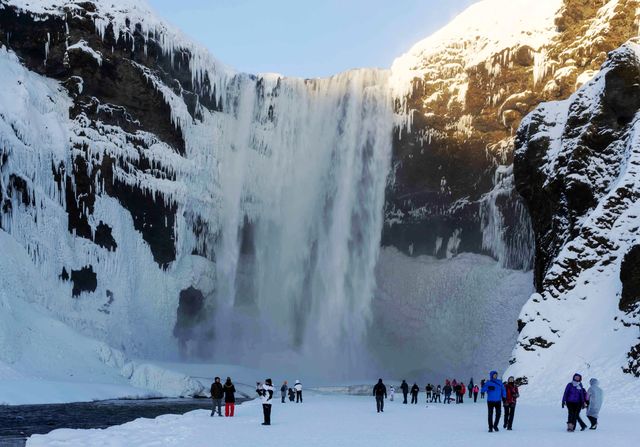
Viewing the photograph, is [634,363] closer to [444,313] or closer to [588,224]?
[588,224]

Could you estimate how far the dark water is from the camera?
781 inches

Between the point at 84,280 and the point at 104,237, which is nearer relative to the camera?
the point at 84,280

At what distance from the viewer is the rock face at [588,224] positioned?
30531 millimetres

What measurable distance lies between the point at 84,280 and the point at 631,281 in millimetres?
Answer: 32582

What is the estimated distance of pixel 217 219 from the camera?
56875mm

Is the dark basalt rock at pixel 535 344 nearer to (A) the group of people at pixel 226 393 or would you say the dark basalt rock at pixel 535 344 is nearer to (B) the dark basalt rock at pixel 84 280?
(A) the group of people at pixel 226 393

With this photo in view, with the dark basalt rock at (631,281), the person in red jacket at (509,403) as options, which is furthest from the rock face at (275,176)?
the person in red jacket at (509,403)

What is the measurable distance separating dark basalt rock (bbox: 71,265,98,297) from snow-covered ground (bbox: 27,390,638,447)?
25607mm

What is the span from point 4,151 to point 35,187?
3291 millimetres

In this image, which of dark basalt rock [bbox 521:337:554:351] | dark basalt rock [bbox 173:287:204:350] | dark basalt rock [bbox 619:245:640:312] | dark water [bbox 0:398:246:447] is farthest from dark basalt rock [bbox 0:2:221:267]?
dark basalt rock [bbox 619:245:640:312]

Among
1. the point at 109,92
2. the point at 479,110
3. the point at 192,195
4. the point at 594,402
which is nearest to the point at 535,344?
the point at 594,402

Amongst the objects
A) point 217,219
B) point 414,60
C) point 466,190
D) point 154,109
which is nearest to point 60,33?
point 154,109

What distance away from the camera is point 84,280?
4772 centimetres

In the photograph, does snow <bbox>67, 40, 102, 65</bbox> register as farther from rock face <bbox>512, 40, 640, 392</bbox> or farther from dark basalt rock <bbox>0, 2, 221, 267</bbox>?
rock face <bbox>512, 40, 640, 392</bbox>
